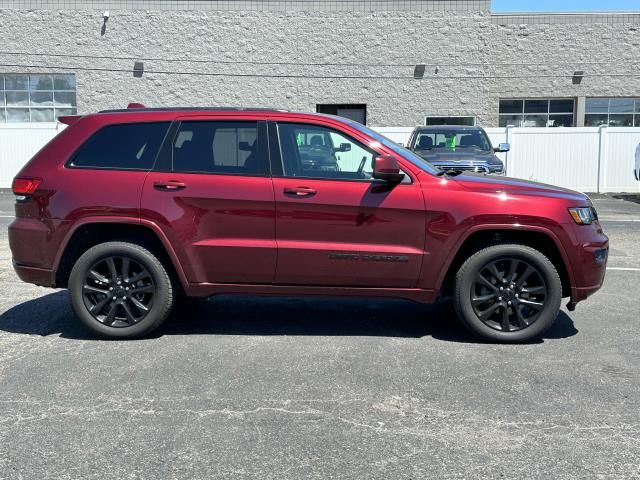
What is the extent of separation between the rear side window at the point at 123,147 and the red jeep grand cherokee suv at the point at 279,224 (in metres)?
0.01

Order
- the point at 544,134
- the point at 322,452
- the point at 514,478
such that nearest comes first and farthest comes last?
1. the point at 514,478
2. the point at 322,452
3. the point at 544,134

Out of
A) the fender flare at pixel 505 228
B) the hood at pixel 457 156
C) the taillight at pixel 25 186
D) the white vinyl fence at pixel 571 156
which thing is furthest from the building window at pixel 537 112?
the taillight at pixel 25 186

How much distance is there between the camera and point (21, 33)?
23.5 metres

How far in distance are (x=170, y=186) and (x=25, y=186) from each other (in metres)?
1.26

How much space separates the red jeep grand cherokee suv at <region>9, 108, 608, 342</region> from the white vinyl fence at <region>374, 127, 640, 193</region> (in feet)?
48.0

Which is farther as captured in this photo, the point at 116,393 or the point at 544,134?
the point at 544,134

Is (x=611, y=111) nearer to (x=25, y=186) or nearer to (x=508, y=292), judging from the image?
(x=508, y=292)

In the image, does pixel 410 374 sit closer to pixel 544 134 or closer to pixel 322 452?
pixel 322 452

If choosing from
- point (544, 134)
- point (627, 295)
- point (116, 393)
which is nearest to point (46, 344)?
point (116, 393)

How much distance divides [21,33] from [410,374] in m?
23.2

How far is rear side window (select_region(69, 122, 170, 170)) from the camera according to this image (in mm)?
5562

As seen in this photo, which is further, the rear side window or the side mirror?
the rear side window

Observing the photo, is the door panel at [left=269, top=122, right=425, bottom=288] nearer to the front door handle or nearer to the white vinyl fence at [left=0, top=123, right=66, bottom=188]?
the front door handle

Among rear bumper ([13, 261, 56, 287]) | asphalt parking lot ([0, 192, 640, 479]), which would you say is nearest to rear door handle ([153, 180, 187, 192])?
rear bumper ([13, 261, 56, 287])
